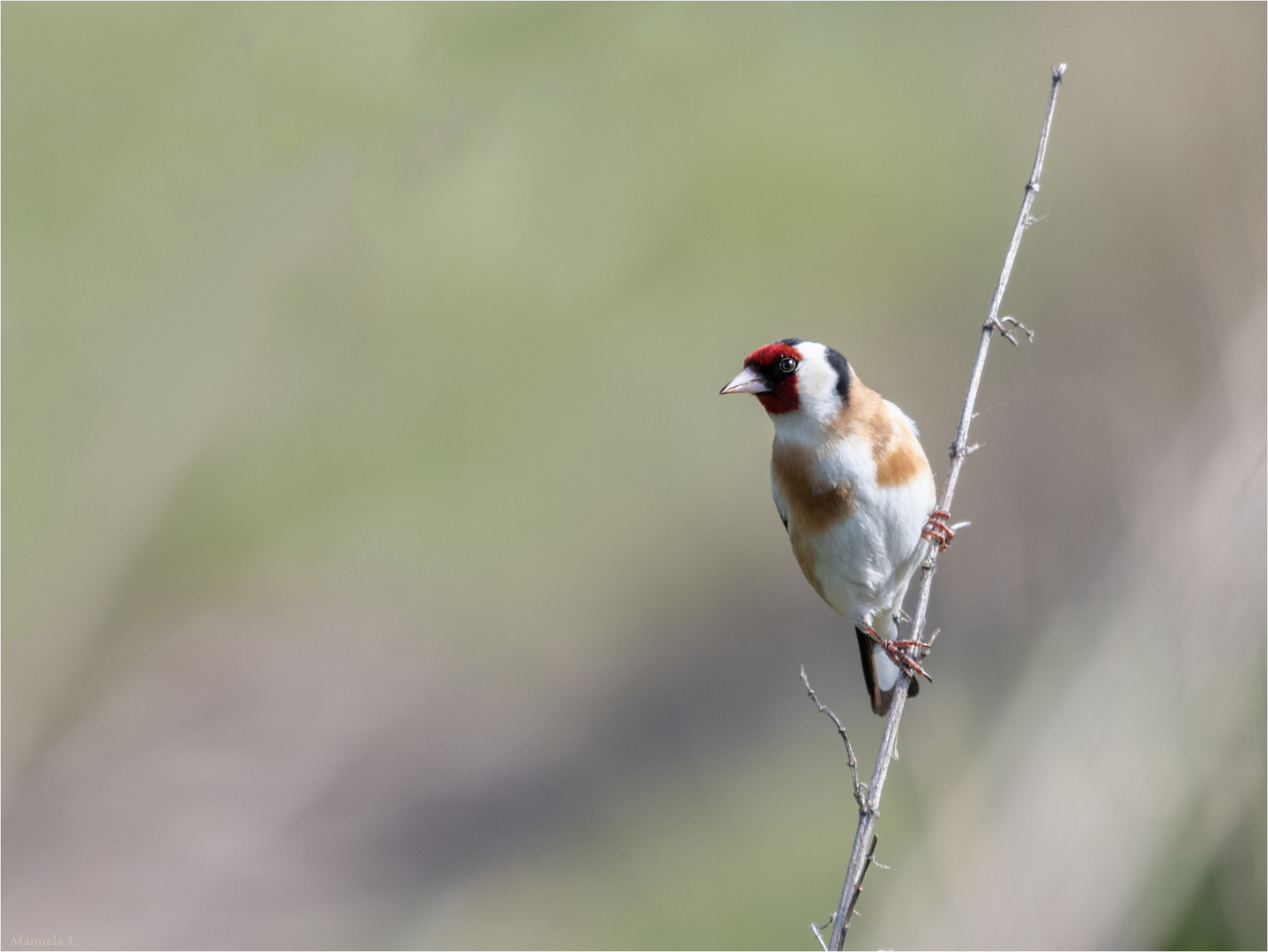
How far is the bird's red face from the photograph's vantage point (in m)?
2.11

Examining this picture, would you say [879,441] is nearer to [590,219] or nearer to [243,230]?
[590,219]

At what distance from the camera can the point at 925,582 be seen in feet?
6.53

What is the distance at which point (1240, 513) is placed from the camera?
2.74 m

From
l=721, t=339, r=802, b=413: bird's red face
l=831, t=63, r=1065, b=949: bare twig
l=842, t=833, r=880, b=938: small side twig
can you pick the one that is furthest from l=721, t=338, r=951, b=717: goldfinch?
l=842, t=833, r=880, b=938: small side twig

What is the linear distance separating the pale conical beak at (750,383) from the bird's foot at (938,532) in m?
0.49

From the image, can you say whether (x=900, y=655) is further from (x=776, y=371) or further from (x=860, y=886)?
(x=860, y=886)

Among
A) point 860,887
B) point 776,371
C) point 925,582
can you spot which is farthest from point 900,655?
point 860,887

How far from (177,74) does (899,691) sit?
7.43 metres

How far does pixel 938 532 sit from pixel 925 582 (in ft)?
0.91

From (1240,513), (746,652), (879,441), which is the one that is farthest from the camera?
(746,652)

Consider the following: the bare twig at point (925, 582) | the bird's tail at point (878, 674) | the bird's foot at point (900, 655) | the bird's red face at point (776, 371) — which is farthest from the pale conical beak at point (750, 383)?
the bird's tail at point (878, 674)

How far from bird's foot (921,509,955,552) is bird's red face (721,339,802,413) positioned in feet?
1.39

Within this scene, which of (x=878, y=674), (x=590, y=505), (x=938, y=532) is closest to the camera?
(x=938, y=532)

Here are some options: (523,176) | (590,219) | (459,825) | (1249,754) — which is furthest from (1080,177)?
(459,825)
